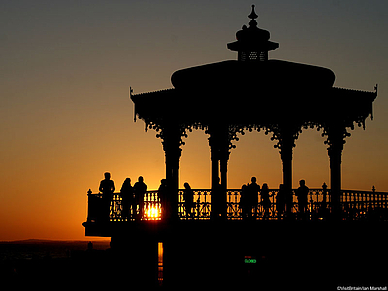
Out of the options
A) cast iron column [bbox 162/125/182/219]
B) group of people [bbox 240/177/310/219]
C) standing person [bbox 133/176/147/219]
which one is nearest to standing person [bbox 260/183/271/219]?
group of people [bbox 240/177/310/219]

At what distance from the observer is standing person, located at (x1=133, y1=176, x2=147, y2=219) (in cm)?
2692

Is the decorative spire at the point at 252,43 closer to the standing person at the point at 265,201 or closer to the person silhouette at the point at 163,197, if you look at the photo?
the standing person at the point at 265,201

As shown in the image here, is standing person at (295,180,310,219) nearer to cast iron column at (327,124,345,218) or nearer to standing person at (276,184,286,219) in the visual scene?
standing person at (276,184,286,219)

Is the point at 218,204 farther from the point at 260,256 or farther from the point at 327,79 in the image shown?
the point at 327,79

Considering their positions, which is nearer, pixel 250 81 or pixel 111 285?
pixel 250 81

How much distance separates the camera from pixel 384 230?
2577 cm

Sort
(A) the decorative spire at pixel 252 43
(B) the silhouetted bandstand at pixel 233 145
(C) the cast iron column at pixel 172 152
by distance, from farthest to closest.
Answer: (A) the decorative spire at pixel 252 43, (C) the cast iron column at pixel 172 152, (B) the silhouetted bandstand at pixel 233 145

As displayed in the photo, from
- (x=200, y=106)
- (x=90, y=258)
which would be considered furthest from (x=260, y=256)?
(x=90, y=258)

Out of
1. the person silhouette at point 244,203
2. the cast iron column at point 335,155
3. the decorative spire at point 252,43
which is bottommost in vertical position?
the person silhouette at point 244,203

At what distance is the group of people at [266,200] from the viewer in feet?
85.9

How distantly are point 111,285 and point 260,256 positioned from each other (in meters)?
5.92

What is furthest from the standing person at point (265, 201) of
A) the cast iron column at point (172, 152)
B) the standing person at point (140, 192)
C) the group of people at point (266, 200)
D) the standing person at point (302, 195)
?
the standing person at point (140, 192)

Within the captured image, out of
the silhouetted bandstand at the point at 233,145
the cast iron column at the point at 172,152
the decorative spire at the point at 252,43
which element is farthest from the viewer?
the decorative spire at the point at 252,43

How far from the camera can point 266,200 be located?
87.0ft
